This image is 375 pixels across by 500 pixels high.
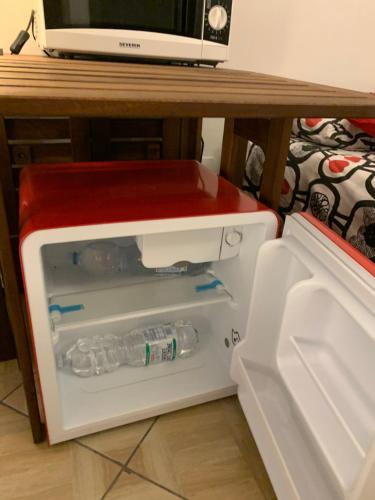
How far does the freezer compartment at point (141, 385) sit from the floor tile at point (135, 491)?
0.14 meters

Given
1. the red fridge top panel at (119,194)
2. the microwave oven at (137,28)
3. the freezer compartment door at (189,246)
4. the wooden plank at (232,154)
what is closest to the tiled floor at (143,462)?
the freezer compartment door at (189,246)

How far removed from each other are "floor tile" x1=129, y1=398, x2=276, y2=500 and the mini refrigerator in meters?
0.05

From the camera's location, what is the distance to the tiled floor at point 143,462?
874 millimetres

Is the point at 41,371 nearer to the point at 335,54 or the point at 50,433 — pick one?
the point at 50,433

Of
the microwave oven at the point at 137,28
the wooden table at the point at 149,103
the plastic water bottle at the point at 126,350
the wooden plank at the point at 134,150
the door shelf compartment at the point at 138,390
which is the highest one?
the microwave oven at the point at 137,28

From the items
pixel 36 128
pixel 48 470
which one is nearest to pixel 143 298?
pixel 48 470

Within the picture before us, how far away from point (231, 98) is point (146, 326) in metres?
0.78

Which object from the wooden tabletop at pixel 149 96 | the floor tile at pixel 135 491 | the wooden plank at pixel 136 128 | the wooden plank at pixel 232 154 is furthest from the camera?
the wooden plank at pixel 136 128

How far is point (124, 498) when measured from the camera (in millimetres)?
860

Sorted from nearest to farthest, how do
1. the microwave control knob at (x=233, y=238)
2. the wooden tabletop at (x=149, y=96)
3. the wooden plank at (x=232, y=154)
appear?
the wooden tabletop at (x=149, y=96) → the microwave control knob at (x=233, y=238) → the wooden plank at (x=232, y=154)

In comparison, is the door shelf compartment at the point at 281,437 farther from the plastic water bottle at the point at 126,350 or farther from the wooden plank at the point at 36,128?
the wooden plank at the point at 36,128

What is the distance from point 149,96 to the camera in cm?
59

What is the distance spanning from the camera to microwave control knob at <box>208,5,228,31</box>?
1.00 m

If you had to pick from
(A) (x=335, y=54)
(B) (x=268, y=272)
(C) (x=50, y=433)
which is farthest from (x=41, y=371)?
(A) (x=335, y=54)
